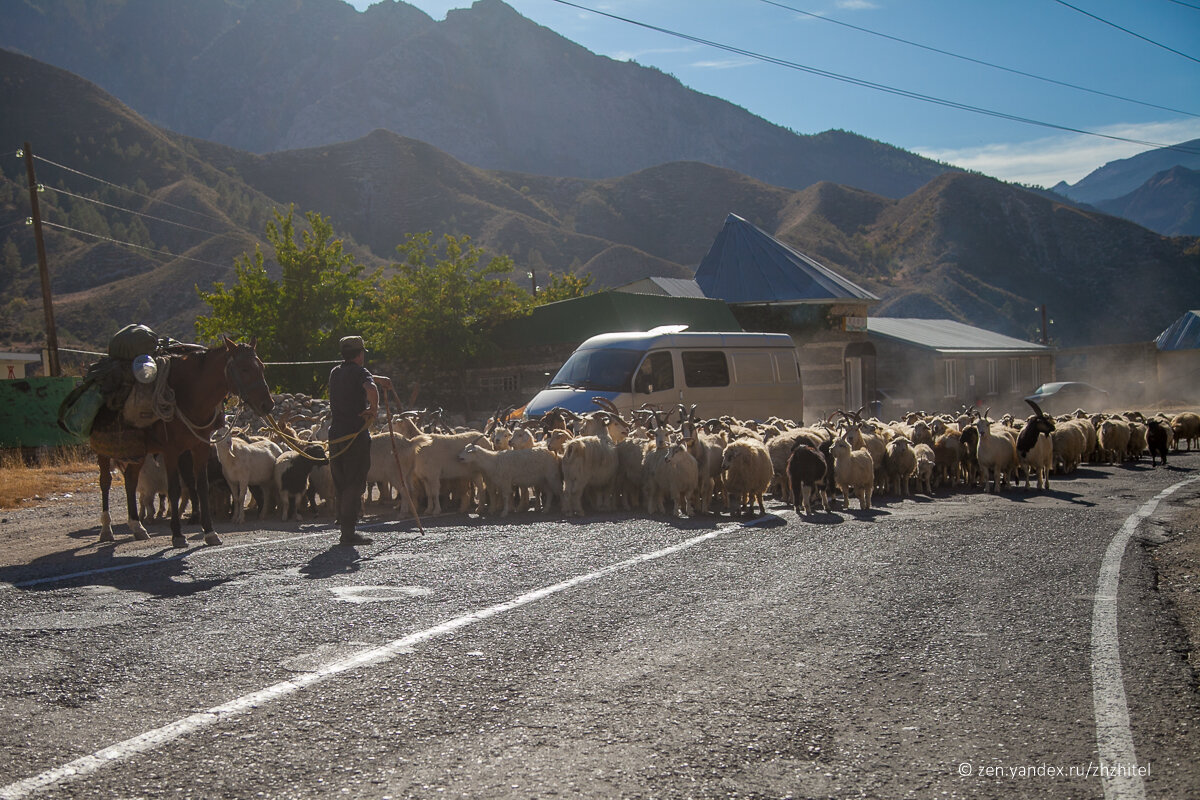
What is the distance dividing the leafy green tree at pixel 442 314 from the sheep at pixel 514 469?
73.5 ft

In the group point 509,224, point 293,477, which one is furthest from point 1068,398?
point 509,224

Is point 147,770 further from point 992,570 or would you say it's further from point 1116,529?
point 1116,529

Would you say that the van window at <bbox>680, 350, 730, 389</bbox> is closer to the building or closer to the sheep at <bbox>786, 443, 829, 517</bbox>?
the sheep at <bbox>786, 443, 829, 517</bbox>

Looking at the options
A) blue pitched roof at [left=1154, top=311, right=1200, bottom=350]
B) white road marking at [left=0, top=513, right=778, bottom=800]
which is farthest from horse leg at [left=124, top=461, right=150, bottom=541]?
blue pitched roof at [left=1154, top=311, right=1200, bottom=350]

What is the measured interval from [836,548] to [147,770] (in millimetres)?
7196

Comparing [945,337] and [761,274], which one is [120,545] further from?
[945,337]

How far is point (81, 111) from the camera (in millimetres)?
108875

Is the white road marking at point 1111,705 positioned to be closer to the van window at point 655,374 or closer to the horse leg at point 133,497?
the horse leg at point 133,497

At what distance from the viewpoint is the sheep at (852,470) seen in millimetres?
14039

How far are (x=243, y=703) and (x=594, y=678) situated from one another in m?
1.83

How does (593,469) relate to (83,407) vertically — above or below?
below

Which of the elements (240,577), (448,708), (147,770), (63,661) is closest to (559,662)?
(448,708)

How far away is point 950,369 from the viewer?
50.1 meters

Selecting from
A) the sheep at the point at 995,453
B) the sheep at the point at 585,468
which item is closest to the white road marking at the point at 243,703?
the sheep at the point at 585,468
